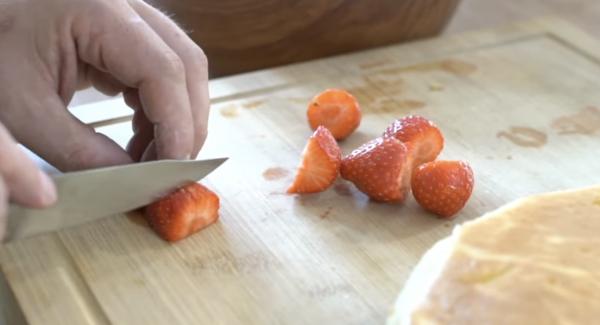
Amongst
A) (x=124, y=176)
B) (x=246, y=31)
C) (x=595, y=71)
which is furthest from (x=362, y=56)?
(x=124, y=176)

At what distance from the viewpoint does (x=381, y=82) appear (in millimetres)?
1494

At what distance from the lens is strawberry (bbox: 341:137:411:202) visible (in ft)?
3.75

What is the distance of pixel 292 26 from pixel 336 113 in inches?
11.9

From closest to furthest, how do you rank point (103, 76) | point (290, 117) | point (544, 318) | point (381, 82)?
1. point (544, 318)
2. point (103, 76)
3. point (290, 117)
4. point (381, 82)

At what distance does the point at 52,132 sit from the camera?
1.05 metres

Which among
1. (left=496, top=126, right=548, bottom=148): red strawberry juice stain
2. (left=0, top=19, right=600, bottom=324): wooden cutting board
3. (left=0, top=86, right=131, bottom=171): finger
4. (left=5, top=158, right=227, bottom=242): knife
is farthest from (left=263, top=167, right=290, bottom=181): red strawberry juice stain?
(left=496, top=126, right=548, bottom=148): red strawberry juice stain

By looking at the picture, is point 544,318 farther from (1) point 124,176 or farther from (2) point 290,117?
(2) point 290,117

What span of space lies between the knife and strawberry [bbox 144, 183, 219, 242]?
0.01m

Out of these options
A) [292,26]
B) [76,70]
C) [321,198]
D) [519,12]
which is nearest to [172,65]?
[76,70]

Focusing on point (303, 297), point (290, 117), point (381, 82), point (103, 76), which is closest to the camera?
point (303, 297)

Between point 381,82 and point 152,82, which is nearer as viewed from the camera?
point 152,82

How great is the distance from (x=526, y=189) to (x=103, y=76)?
631mm

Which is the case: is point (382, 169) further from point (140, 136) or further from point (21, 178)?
point (21, 178)

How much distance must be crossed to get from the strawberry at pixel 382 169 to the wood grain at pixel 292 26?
0.44 metres
